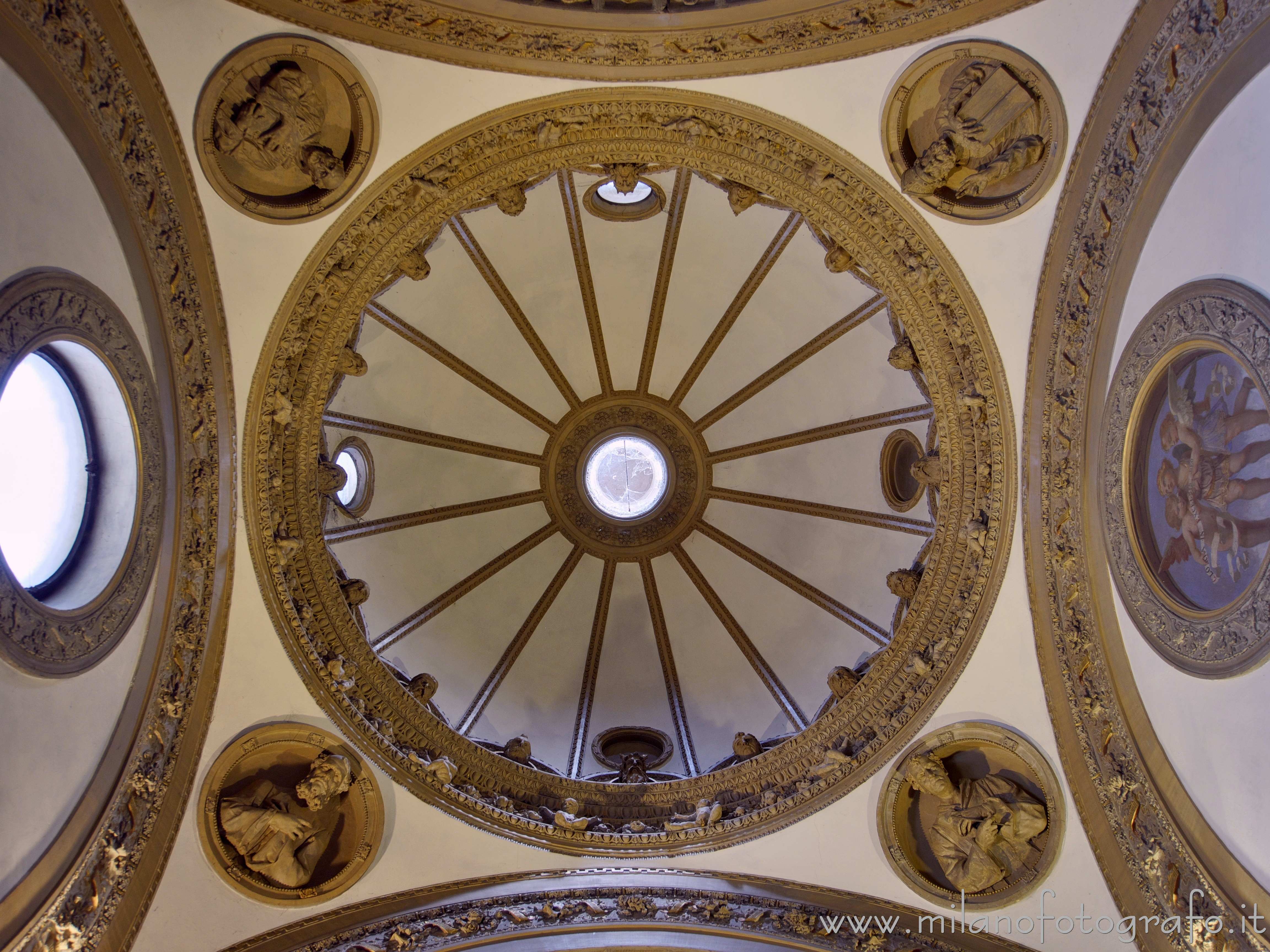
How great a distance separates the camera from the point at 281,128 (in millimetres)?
7895

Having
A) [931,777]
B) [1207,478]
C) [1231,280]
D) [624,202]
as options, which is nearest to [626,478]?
[624,202]

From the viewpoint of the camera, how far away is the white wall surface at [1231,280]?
18.9 feet

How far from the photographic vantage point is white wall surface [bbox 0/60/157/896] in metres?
6.01

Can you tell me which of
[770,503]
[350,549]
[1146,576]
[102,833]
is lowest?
[102,833]

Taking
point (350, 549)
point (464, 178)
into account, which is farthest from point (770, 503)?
point (464, 178)

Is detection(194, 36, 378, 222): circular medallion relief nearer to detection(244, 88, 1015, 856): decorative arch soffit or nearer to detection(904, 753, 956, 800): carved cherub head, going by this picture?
detection(244, 88, 1015, 856): decorative arch soffit

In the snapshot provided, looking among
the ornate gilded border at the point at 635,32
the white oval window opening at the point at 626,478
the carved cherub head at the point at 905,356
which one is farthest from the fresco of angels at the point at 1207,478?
the white oval window opening at the point at 626,478

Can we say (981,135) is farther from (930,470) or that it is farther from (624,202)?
(624,202)

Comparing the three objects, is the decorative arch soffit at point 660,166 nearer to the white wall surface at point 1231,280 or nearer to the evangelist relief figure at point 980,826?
the evangelist relief figure at point 980,826

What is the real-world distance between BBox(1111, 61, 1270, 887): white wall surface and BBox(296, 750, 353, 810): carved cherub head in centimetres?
752

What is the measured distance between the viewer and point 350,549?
40.3 feet

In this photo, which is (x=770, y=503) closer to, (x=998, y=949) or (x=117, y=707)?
(x=998, y=949)

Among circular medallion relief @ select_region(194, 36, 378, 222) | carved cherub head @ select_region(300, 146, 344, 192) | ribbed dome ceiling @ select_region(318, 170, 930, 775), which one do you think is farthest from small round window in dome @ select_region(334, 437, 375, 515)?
carved cherub head @ select_region(300, 146, 344, 192)

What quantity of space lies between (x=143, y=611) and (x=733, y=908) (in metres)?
6.32
